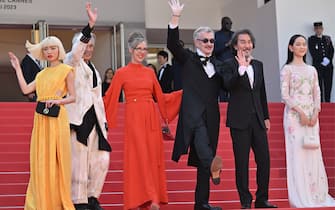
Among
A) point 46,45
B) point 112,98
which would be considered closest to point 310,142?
point 112,98

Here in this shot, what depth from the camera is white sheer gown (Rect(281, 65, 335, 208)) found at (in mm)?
6914

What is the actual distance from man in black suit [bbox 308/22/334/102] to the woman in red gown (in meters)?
7.43

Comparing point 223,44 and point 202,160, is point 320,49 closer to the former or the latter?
point 223,44

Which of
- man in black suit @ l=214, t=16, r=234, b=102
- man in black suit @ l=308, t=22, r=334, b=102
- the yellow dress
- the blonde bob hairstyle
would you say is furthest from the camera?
man in black suit @ l=308, t=22, r=334, b=102

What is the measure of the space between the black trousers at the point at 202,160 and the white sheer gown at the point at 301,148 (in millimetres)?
1150

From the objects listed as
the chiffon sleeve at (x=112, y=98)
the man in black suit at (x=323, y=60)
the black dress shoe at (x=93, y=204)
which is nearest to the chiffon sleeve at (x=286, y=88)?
the chiffon sleeve at (x=112, y=98)

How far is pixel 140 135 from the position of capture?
249 inches

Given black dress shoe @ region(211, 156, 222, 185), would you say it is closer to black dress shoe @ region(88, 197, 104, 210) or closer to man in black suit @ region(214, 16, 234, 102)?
black dress shoe @ region(88, 197, 104, 210)

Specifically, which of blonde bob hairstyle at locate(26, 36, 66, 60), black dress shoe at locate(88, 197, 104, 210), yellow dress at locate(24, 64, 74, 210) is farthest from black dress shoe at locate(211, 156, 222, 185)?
blonde bob hairstyle at locate(26, 36, 66, 60)

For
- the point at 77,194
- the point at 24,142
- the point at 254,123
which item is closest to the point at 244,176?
the point at 254,123

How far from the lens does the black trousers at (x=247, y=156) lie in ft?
20.7

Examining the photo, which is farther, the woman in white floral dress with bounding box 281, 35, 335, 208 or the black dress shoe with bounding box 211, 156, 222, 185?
the woman in white floral dress with bounding box 281, 35, 335, 208

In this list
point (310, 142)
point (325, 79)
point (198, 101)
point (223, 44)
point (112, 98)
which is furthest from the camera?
point (325, 79)

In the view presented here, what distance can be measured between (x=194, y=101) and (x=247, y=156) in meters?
0.71
